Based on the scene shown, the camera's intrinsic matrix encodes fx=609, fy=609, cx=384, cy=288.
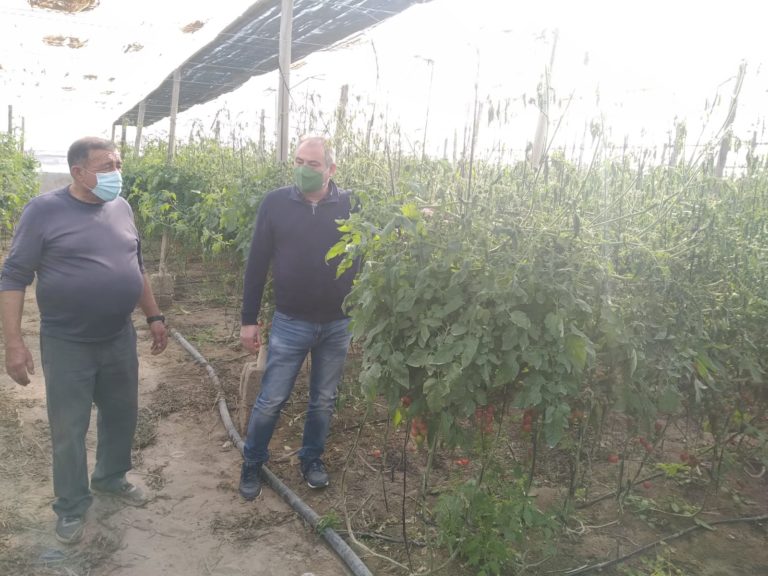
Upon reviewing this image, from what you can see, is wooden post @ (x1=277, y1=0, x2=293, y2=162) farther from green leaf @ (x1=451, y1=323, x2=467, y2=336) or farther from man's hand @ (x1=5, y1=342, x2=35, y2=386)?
green leaf @ (x1=451, y1=323, x2=467, y2=336)

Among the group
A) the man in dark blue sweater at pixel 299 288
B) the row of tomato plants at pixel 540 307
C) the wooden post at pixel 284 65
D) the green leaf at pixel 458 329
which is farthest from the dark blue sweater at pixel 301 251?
the wooden post at pixel 284 65

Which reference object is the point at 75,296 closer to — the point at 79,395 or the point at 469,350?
the point at 79,395

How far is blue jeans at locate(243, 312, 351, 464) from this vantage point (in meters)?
3.03

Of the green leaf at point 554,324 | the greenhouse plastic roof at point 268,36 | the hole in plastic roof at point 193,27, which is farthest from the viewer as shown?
the hole in plastic roof at point 193,27

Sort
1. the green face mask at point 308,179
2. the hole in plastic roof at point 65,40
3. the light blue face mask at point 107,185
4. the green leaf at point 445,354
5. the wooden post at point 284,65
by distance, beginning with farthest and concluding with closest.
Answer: the hole in plastic roof at point 65,40, the wooden post at point 284,65, the green face mask at point 308,179, the light blue face mask at point 107,185, the green leaf at point 445,354

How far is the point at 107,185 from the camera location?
2652 mm

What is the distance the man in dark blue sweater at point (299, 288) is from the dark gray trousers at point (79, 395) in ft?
1.97

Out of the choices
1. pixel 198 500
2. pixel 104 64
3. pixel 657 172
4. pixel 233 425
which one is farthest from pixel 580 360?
pixel 104 64

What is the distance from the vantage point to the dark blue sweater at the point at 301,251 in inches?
116

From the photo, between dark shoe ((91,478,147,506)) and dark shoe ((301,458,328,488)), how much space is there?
83 centimetres

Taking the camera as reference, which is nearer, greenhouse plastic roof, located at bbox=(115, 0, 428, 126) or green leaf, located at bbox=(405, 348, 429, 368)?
green leaf, located at bbox=(405, 348, 429, 368)

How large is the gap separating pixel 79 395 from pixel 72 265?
1.94 ft

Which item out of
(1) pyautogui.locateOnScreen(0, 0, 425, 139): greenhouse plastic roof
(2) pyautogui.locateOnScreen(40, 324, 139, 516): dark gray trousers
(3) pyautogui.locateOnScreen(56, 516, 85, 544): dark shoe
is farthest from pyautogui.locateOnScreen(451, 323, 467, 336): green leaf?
(1) pyautogui.locateOnScreen(0, 0, 425, 139): greenhouse plastic roof

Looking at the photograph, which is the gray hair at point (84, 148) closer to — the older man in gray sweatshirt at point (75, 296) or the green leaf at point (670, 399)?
the older man in gray sweatshirt at point (75, 296)
